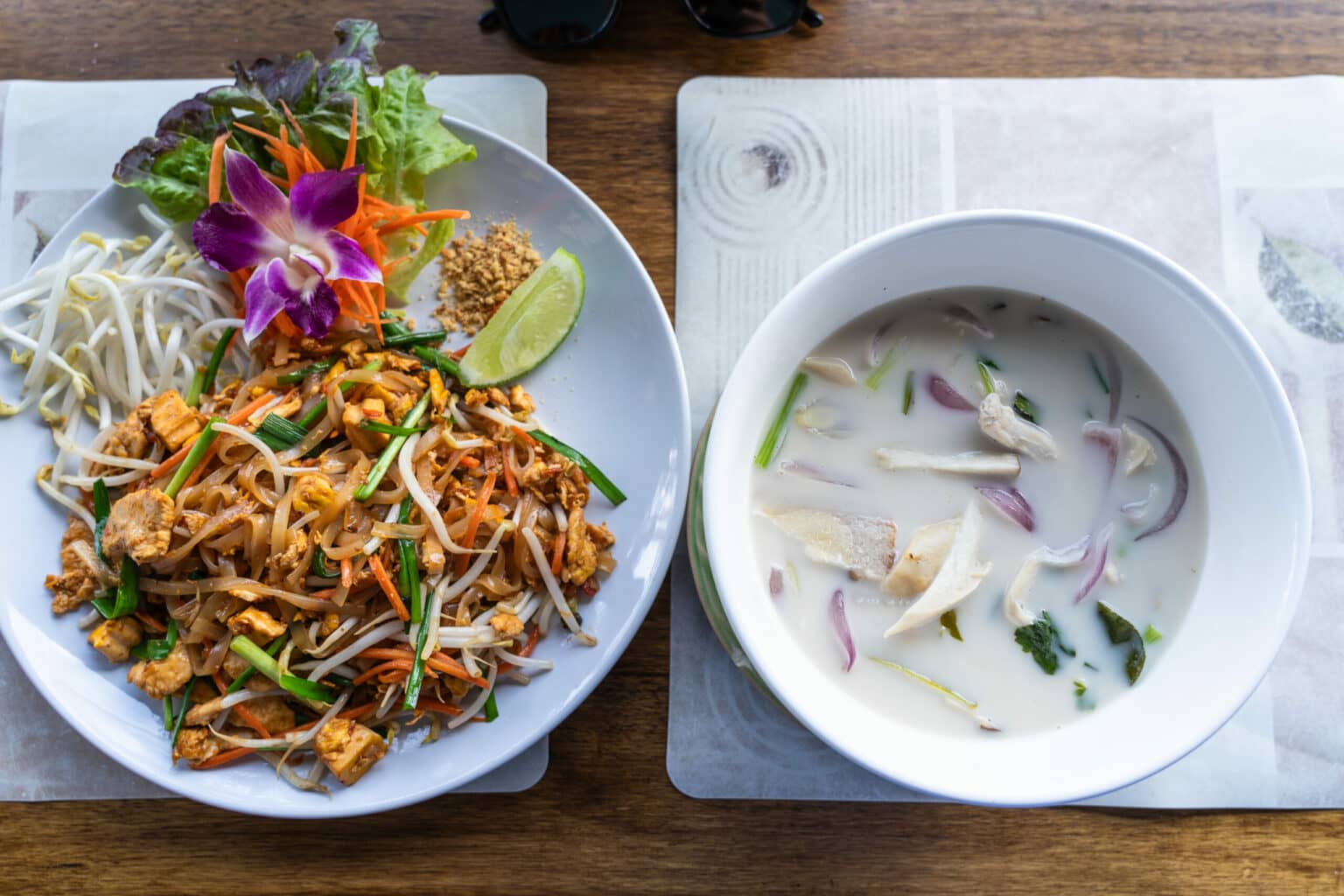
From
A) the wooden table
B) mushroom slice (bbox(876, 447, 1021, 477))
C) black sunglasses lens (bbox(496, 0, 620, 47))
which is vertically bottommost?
the wooden table

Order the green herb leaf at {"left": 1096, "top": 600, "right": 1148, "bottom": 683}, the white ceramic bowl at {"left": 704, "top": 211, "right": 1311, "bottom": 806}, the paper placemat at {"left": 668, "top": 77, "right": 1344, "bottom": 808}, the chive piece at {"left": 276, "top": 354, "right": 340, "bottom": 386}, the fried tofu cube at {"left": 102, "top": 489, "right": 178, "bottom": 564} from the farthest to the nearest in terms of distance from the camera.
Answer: the paper placemat at {"left": 668, "top": 77, "right": 1344, "bottom": 808}, the chive piece at {"left": 276, "top": 354, "right": 340, "bottom": 386}, the fried tofu cube at {"left": 102, "top": 489, "right": 178, "bottom": 564}, the green herb leaf at {"left": 1096, "top": 600, "right": 1148, "bottom": 683}, the white ceramic bowl at {"left": 704, "top": 211, "right": 1311, "bottom": 806}

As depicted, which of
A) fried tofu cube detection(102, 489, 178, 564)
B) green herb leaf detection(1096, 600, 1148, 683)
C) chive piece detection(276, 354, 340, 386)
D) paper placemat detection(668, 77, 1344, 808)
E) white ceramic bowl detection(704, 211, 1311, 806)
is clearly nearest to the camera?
white ceramic bowl detection(704, 211, 1311, 806)

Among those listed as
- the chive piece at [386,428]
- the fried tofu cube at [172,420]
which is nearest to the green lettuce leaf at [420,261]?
the chive piece at [386,428]

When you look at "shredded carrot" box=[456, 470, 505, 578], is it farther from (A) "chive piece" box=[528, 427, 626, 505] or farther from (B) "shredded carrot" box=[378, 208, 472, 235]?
(B) "shredded carrot" box=[378, 208, 472, 235]

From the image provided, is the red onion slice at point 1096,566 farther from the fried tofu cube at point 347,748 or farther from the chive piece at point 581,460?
the fried tofu cube at point 347,748

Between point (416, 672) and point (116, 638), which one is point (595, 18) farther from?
point (116, 638)

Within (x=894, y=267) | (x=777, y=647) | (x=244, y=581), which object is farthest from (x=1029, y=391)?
(x=244, y=581)

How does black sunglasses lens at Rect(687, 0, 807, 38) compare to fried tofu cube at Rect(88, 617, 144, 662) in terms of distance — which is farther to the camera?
black sunglasses lens at Rect(687, 0, 807, 38)

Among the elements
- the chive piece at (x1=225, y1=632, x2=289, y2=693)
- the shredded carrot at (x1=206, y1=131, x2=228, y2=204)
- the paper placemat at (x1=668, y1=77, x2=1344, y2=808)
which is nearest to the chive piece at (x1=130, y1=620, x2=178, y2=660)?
the chive piece at (x1=225, y1=632, x2=289, y2=693)
